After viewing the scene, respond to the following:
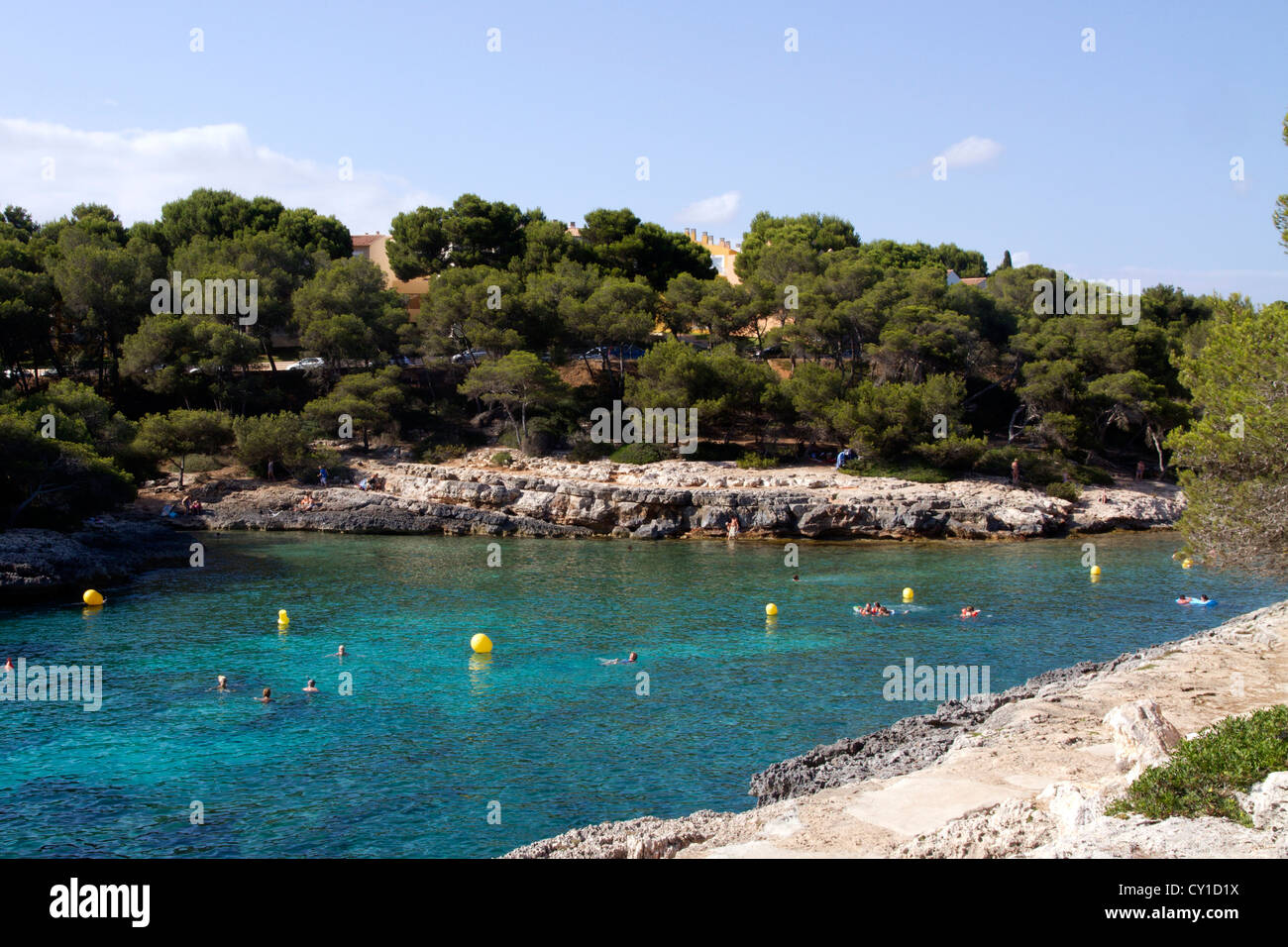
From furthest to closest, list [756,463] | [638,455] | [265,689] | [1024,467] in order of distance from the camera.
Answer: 1. [638,455]
2. [756,463]
3. [1024,467]
4. [265,689]

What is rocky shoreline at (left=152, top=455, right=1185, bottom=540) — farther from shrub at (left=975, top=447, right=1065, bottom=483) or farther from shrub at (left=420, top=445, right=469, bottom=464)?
shrub at (left=420, top=445, right=469, bottom=464)

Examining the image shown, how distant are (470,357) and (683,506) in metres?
20.3

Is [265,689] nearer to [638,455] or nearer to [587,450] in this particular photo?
[638,455]

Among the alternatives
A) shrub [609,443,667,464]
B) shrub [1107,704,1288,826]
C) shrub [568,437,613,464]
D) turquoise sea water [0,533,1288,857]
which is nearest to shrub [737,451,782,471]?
shrub [609,443,667,464]

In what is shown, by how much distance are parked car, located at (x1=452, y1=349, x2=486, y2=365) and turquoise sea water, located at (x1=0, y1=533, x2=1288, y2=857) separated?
68.2ft

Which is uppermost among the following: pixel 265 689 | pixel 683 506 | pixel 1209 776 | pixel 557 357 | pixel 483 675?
pixel 557 357

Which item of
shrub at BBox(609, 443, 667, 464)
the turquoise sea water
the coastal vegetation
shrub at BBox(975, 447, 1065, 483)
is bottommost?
the turquoise sea water

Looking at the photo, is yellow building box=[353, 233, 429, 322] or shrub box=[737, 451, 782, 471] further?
yellow building box=[353, 233, 429, 322]

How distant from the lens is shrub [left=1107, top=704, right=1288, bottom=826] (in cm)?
1040

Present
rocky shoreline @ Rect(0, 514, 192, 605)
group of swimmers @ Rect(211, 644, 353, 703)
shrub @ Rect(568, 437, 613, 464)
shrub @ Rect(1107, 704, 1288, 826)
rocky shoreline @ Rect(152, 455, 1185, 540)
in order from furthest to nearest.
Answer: shrub @ Rect(568, 437, 613, 464) < rocky shoreline @ Rect(152, 455, 1185, 540) < rocky shoreline @ Rect(0, 514, 192, 605) < group of swimmers @ Rect(211, 644, 353, 703) < shrub @ Rect(1107, 704, 1288, 826)

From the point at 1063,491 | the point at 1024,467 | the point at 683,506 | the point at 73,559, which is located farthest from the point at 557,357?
the point at 73,559

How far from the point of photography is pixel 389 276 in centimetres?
8262

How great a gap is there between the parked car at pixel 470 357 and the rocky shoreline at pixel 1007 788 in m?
44.3
